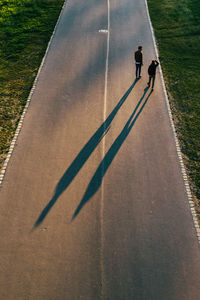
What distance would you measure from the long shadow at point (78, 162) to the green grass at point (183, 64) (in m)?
2.98

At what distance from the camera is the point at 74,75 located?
43.8ft

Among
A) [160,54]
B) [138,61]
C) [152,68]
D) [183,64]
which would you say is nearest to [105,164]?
[152,68]

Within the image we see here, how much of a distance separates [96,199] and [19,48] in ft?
37.3

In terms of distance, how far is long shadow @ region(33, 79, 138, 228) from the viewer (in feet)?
26.8

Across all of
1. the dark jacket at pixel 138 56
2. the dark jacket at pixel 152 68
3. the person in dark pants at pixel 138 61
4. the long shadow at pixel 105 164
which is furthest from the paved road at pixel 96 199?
the dark jacket at pixel 138 56

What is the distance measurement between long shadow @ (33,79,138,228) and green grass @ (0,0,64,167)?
2.52m

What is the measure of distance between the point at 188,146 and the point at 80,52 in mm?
8680

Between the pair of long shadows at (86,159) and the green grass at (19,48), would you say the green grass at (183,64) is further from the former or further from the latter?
the green grass at (19,48)

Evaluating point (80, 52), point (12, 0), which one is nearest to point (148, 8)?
point (80, 52)

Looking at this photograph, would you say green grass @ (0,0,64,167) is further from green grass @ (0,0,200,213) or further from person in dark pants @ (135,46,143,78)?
person in dark pants @ (135,46,143,78)

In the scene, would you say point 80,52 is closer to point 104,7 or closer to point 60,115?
point 60,115

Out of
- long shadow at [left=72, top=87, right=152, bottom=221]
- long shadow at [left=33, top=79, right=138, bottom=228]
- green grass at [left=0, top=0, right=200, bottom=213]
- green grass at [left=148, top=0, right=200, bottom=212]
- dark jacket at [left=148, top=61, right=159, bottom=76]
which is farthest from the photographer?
dark jacket at [left=148, top=61, right=159, bottom=76]

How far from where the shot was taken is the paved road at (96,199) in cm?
671

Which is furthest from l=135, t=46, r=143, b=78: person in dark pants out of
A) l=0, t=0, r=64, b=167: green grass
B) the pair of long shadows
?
l=0, t=0, r=64, b=167: green grass
